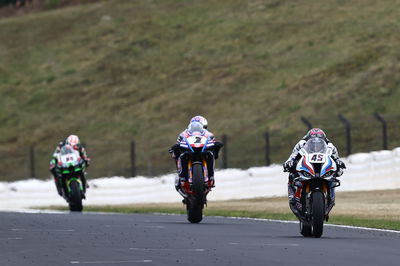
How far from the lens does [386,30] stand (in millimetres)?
72438

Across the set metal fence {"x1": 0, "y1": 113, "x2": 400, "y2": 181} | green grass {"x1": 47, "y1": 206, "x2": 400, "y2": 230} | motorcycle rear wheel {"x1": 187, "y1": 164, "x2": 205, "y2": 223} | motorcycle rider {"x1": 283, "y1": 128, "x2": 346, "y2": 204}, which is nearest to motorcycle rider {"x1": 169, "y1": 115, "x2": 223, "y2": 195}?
motorcycle rear wheel {"x1": 187, "y1": 164, "x2": 205, "y2": 223}

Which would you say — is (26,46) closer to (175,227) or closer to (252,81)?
(252,81)

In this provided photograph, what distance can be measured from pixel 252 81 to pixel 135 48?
1403 centimetres

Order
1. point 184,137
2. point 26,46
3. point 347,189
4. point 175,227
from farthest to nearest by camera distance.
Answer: point 26,46
point 347,189
point 184,137
point 175,227

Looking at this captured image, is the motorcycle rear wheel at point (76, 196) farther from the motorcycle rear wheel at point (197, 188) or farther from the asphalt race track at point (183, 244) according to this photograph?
the motorcycle rear wheel at point (197, 188)

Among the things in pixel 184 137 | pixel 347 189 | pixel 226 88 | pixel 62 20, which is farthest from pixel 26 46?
pixel 184 137

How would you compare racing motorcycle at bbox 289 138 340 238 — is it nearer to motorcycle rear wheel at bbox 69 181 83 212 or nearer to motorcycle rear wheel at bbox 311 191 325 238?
motorcycle rear wheel at bbox 311 191 325 238

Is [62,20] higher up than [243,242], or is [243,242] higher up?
[62,20]

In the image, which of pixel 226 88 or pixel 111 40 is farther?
pixel 111 40

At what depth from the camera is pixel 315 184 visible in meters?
20.2

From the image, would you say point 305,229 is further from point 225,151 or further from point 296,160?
point 225,151

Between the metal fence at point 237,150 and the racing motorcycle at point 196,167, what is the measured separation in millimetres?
23540

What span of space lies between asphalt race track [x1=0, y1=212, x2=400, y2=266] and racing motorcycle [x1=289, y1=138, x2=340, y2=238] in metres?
0.31

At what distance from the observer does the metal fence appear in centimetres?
5278
